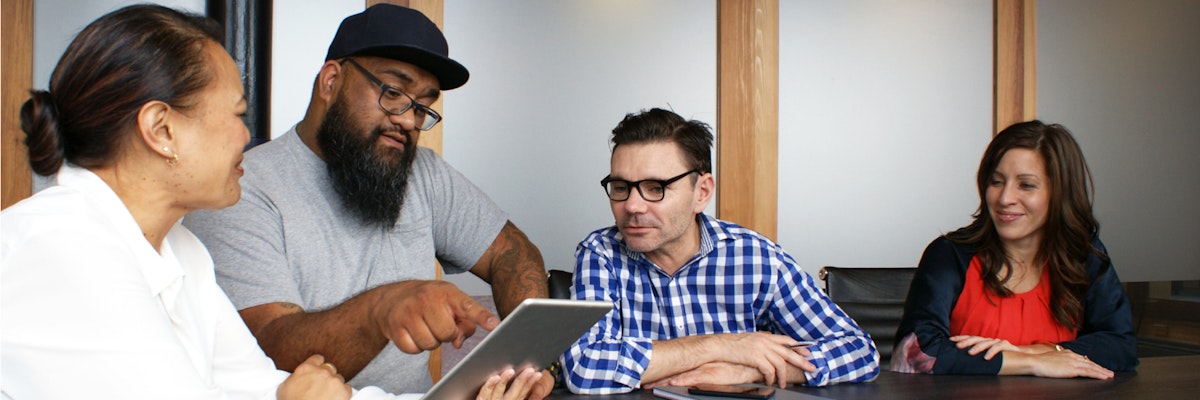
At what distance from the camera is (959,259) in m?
2.37

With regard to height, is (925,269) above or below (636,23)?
below

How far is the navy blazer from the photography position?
2.00 metres

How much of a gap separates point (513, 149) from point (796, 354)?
6.28 ft

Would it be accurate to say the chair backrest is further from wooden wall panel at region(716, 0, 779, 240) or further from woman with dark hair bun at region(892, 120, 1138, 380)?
wooden wall panel at region(716, 0, 779, 240)

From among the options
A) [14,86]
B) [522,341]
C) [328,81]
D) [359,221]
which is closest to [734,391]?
[522,341]

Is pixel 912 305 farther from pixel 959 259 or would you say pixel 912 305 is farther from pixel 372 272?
pixel 372 272

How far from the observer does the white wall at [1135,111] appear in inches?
173

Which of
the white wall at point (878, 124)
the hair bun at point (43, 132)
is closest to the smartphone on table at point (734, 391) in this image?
the hair bun at point (43, 132)

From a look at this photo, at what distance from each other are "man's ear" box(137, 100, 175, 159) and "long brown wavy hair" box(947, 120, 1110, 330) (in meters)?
1.98

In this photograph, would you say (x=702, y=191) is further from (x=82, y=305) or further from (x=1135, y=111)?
(x=1135, y=111)

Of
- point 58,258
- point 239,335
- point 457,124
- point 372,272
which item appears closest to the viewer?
point 58,258

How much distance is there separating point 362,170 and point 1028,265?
1.74 metres

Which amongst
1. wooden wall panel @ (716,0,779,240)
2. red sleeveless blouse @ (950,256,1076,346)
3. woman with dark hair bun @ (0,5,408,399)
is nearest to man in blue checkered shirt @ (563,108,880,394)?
red sleeveless blouse @ (950,256,1076,346)

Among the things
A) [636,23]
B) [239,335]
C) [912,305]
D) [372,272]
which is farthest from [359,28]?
[636,23]
